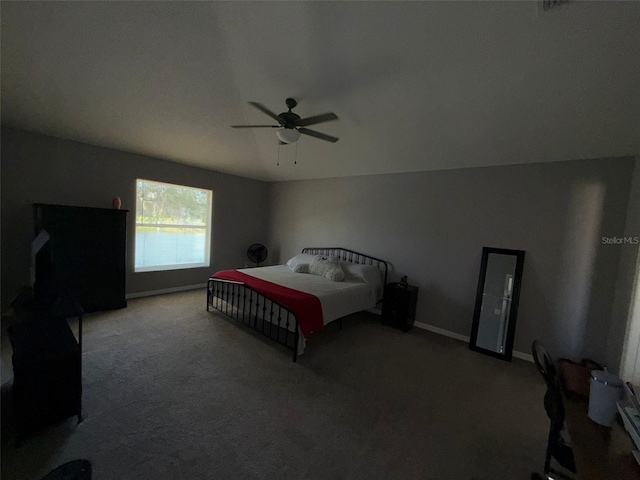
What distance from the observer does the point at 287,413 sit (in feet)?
6.72

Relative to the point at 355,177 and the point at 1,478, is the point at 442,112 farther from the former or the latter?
the point at 1,478

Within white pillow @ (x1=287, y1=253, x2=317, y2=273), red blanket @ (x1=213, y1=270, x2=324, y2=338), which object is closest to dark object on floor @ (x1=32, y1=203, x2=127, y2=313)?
red blanket @ (x1=213, y1=270, x2=324, y2=338)

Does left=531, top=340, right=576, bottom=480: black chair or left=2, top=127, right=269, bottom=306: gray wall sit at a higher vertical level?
left=2, top=127, right=269, bottom=306: gray wall

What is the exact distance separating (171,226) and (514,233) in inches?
223

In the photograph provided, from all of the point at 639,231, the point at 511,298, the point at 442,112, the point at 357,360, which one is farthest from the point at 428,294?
the point at 442,112

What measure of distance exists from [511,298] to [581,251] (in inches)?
35.1

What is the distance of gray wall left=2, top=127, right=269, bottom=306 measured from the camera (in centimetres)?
336

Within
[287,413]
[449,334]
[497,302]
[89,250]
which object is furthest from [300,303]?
[89,250]

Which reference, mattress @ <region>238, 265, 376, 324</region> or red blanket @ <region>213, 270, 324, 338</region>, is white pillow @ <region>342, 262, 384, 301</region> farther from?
red blanket @ <region>213, 270, 324, 338</region>

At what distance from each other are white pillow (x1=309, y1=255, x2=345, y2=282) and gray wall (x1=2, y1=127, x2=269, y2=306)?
2.38 metres

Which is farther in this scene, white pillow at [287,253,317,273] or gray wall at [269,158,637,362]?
white pillow at [287,253,317,273]

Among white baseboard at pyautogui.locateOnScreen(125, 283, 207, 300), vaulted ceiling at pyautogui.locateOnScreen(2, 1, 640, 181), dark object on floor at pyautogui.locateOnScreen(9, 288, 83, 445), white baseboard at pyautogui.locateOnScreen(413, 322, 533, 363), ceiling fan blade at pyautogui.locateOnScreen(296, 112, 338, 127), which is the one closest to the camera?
dark object on floor at pyautogui.locateOnScreen(9, 288, 83, 445)

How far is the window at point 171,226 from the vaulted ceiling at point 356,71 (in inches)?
48.8

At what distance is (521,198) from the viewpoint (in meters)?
3.29
